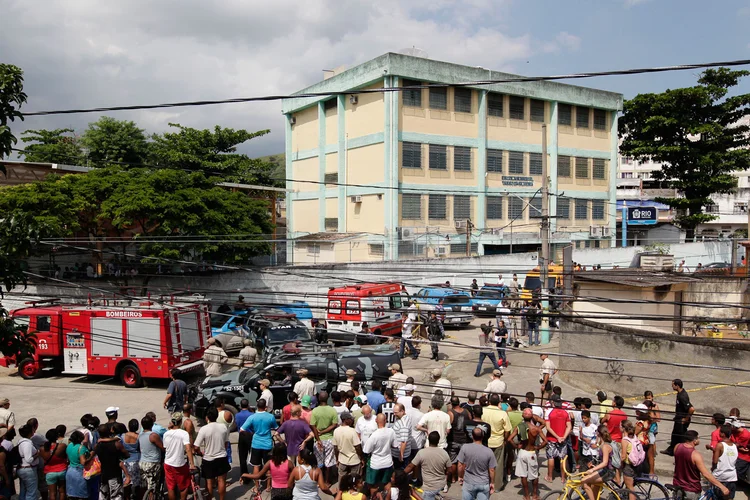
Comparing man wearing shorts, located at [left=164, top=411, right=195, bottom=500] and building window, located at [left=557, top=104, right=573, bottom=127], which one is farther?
building window, located at [left=557, top=104, right=573, bottom=127]

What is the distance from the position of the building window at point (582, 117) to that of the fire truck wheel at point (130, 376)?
35.8 meters

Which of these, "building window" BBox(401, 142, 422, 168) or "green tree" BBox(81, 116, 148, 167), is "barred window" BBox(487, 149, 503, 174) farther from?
"green tree" BBox(81, 116, 148, 167)

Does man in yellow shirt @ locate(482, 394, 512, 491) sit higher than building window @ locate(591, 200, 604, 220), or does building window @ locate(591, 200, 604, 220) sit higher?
building window @ locate(591, 200, 604, 220)

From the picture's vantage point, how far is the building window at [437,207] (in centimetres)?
3484

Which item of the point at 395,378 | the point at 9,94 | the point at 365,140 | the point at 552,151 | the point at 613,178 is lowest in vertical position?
the point at 395,378

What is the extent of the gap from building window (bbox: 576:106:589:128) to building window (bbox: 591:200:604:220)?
5789mm

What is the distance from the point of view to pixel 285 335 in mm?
18031

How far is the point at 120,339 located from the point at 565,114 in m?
34.8

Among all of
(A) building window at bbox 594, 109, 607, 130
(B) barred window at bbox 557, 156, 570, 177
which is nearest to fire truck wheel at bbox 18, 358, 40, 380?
(B) barred window at bbox 557, 156, 570, 177

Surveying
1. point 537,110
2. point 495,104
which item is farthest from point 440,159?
point 537,110

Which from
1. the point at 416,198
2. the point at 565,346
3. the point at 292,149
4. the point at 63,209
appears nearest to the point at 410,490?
the point at 565,346

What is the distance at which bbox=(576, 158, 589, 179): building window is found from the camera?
4212 cm

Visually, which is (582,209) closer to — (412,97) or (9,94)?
(412,97)

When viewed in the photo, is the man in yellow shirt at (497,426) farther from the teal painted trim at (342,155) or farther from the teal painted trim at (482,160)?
the teal painted trim at (482,160)
